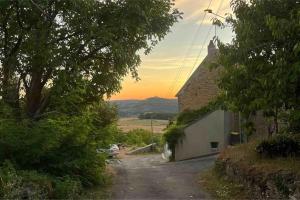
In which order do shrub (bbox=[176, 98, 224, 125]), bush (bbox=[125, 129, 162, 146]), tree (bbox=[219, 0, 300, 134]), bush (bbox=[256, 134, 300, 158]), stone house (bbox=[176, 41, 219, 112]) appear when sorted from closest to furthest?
tree (bbox=[219, 0, 300, 134]) < bush (bbox=[256, 134, 300, 158]) < shrub (bbox=[176, 98, 224, 125]) < stone house (bbox=[176, 41, 219, 112]) < bush (bbox=[125, 129, 162, 146])

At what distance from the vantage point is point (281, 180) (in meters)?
14.2

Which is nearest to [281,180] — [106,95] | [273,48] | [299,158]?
[299,158]

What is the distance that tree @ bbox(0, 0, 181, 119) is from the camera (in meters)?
20.8

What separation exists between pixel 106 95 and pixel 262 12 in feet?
45.5

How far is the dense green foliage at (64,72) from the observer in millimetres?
17734

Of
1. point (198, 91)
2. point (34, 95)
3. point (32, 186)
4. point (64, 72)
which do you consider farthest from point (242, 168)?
point (198, 91)

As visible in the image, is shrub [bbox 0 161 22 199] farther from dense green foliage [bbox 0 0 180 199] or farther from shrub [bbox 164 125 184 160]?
shrub [bbox 164 125 184 160]

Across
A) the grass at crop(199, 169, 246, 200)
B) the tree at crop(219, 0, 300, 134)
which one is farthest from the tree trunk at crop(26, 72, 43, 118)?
the tree at crop(219, 0, 300, 134)

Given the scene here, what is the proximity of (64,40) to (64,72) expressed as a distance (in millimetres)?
1384

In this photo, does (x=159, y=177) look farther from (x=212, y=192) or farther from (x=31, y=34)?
(x=31, y=34)

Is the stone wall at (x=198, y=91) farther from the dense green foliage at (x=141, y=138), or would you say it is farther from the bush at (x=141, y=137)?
the bush at (x=141, y=137)

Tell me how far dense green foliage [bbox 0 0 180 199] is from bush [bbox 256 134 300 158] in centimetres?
652

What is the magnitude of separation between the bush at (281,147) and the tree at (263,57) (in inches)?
65.3

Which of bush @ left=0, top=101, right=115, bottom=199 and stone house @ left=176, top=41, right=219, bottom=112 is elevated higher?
stone house @ left=176, top=41, right=219, bottom=112
